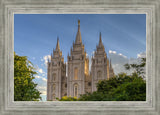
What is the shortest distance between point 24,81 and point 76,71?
2232 centimetres

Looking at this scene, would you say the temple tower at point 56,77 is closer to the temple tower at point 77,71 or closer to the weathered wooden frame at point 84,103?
the temple tower at point 77,71

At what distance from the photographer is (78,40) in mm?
27500

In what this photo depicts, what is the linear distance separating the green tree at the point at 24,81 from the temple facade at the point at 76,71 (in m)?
20.6

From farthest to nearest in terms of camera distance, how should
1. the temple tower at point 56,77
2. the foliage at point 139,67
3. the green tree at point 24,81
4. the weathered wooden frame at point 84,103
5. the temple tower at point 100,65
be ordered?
the temple tower at point 56,77 < the temple tower at point 100,65 < the foliage at point 139,67 < the green tree at point 24,81 < the weathered wooden frame at point 84,103

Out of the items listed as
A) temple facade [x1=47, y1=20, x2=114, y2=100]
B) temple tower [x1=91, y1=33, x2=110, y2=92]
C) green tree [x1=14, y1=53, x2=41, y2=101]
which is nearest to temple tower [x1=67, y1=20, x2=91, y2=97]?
temple facade [x1=47, y1=20, x2=114, y2=100]

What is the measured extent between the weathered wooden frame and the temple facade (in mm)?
23381

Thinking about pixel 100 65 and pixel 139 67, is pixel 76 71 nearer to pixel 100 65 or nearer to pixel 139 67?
pixel 100 65

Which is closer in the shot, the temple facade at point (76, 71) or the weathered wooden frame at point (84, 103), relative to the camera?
the weathered wooden frame at point (84, 103)

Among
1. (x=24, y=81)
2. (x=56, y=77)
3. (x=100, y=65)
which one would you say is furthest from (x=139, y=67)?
(x=56, y=77)

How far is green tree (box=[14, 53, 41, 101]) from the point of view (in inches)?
165

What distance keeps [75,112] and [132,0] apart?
1.13m

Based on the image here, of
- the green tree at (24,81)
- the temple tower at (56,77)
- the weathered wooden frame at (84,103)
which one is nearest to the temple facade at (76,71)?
the temple tower at (56,77)

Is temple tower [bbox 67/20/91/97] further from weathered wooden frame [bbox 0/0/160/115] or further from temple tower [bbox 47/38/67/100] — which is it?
weathered wooden frame [bbox 0/0/160/115]

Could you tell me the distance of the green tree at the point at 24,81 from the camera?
418 centimetres
